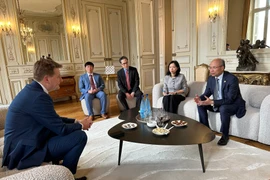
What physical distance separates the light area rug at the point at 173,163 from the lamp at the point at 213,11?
9.93ft

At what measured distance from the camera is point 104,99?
328 centimetres

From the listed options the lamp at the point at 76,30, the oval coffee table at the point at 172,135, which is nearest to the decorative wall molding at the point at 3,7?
the lamp at the point at 76,30

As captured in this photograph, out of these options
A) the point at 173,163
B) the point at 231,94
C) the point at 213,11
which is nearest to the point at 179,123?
the point at 173,163

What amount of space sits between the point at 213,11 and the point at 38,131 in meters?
4.27

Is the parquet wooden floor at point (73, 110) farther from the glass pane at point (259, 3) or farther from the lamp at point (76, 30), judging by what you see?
the glass pane at point (259, 3)

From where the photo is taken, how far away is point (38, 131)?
1237mm

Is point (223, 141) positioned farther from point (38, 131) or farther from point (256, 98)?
→ point (38, 131)

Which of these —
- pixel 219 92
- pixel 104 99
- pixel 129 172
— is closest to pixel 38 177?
pixel 129 172

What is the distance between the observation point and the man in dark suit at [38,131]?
3.79 feet

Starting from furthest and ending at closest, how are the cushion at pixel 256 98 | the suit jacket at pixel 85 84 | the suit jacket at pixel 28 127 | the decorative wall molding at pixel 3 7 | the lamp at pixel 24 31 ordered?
1. the lamp at pixel 24 31
2. the decorative wall molding at pixel 3 7
3. the suit jacket at pixel 85 84
4. the cushion at pixel 256 98
5. the suit jacket at pixel 28 127

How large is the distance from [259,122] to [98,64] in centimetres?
437

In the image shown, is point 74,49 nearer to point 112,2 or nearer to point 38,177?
point 112,2

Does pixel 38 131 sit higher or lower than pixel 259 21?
lower

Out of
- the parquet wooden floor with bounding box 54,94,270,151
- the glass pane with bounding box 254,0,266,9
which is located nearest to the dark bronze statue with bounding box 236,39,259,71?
the glass pane with bounding box 254,0,266,9
